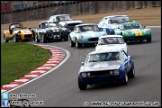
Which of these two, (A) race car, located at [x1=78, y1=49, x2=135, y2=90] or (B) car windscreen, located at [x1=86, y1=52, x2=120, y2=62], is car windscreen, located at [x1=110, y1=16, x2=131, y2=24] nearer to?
(B) car windscreen, located at [x1=86, y1=52, x2=120, y2=62]

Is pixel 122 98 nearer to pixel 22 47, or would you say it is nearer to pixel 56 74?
pixel 56 74

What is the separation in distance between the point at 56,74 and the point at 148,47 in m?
6.83

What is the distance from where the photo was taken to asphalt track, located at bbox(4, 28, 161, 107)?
1108 cm

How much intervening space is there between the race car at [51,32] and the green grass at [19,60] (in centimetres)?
163

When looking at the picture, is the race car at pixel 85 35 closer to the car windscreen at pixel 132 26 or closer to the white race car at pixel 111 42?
the car windscreen at pixel 132 26

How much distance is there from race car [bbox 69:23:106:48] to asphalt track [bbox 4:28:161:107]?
17.3 ft

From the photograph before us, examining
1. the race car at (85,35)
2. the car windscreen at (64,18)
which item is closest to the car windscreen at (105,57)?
the race car at (85,35)

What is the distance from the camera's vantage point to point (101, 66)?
1323 centimetres

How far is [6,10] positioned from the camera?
221ft

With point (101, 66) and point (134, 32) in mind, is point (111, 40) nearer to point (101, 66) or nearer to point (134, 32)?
point (134, 32)

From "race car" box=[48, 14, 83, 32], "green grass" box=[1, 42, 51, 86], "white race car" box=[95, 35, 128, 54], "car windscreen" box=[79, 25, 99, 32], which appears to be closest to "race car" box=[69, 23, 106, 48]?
"car windscreen" box=[79, 25, 99, 32]

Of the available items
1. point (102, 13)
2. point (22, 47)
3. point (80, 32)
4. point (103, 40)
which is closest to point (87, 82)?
point (103, 40)

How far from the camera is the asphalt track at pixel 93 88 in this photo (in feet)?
36.3

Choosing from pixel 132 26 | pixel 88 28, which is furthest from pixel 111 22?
pixel 132 26
